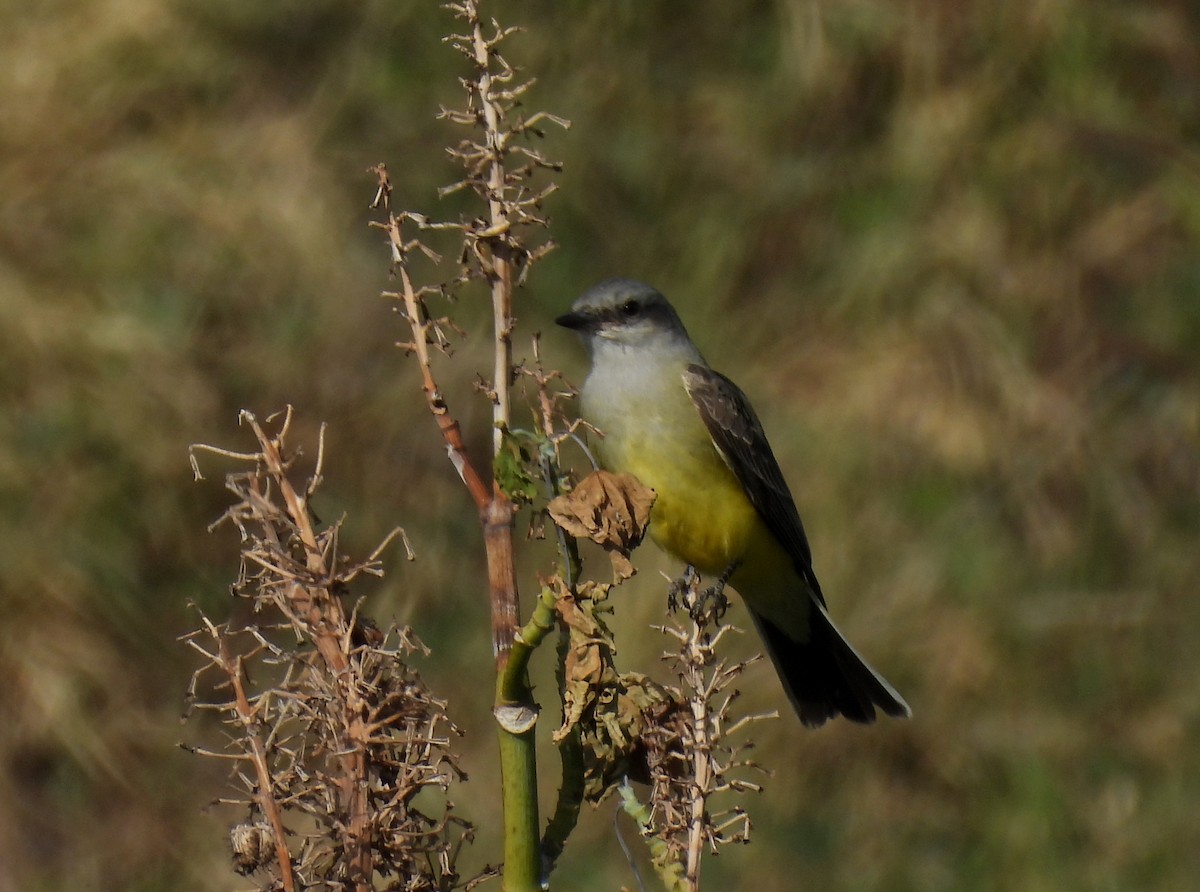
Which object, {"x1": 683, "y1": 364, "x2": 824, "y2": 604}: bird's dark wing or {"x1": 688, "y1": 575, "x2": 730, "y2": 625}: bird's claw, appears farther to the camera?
{"x1": 683, "y1": 364, "x2": 824, "y2": 604}: bird's dark wing

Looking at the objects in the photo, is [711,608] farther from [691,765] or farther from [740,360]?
[740,360]

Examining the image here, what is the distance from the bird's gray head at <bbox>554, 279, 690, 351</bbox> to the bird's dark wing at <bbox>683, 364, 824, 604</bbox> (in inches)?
7.8

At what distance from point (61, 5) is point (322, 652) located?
586cm

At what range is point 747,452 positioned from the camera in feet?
13.6

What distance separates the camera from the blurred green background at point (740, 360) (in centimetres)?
624

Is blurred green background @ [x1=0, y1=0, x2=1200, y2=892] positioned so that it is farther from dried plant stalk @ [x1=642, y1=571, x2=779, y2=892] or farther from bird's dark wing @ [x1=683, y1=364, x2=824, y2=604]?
dried plant stalk @ [x1=642, y1=571, x2=779, y2=892]

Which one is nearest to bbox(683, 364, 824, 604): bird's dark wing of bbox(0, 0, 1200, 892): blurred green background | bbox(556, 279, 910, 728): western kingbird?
bbox(556, 279, 910, 728): western kingbird

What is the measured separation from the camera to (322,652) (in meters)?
1.45

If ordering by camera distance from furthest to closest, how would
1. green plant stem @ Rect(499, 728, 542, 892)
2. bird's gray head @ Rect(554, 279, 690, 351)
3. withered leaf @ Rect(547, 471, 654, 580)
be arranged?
bird's gray head @ Rect(554, 279, 690, 351), withered leaf @ Rect(547, 471, 654, 580), green plant stem @ Rect(499, 728, 542, 892)

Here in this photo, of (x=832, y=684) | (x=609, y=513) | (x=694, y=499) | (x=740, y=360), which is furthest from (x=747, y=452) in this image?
(x=740, y=360)

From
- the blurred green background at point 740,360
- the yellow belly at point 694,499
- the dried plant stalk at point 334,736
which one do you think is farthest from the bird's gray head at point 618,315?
the dried plant stalk at point 334,736

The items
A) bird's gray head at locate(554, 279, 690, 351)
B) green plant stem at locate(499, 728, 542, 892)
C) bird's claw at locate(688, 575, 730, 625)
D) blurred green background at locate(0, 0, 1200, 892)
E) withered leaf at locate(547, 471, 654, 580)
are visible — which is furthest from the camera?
blurred green background at locate(0, 0, 1200, 892)

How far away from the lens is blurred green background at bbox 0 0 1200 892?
6242mm

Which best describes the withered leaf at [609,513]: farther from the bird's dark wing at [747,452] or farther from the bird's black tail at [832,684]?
the bird's dark wing at [747,452]
